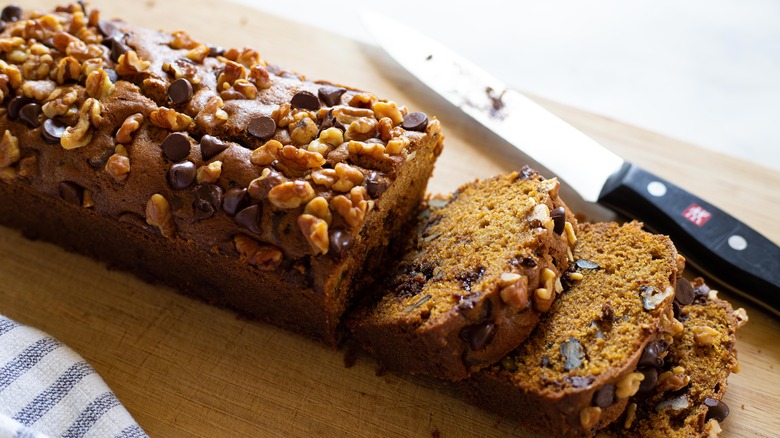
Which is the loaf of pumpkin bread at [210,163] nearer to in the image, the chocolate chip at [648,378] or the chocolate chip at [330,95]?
the chocolate chip at [330,95]

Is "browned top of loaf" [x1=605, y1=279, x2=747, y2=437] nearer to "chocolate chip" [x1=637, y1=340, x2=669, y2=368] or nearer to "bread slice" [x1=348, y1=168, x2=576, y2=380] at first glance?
"chocolate chip" [x1=637, y1=340, x2=669, y2=368]

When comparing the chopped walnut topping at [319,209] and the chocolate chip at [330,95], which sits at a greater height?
the chocolate chip at [330,95]

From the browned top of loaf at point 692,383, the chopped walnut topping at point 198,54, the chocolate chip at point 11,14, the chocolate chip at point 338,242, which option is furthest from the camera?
the chocolate chip at point 11,14

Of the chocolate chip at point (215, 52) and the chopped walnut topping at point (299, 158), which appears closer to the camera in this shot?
the chopped walnut topping at point (299, 158)

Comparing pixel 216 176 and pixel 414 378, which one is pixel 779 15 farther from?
pixel 216 176

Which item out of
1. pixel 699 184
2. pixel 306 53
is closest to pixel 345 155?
pixel 306 53

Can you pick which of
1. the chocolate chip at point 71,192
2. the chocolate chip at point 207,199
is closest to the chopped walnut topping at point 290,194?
the chocolate chip at point 207,199
